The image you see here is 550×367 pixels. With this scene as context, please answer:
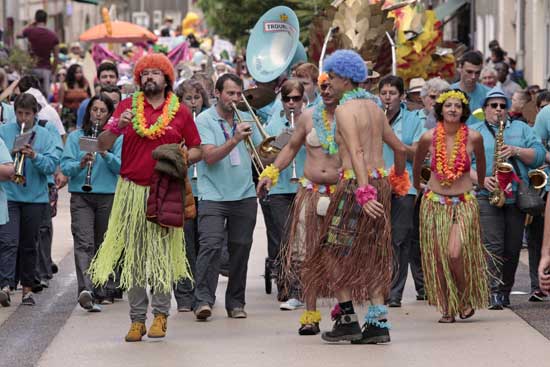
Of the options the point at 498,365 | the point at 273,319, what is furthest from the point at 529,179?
the point at 498,365

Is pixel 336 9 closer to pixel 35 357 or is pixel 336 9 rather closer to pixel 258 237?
pixel 258 237

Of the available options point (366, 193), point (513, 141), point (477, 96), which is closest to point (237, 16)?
point (477, 96)

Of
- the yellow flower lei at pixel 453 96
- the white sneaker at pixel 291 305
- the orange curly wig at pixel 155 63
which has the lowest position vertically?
the white sneaker at pixel 291 305

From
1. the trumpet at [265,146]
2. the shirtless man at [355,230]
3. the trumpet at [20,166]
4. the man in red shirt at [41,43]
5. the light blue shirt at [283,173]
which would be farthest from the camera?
the man in red shirt at [41,43]

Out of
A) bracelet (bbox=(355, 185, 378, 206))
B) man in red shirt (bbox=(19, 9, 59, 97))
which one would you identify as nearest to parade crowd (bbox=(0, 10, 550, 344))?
bracelet (bbox=(355, 185, 378, 206))

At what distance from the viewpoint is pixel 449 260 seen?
11586 millimetres

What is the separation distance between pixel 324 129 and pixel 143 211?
4.32 feet

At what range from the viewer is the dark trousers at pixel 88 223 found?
12.7m

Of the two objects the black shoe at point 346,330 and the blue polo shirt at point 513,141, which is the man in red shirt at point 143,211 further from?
the blue polo shirt at point 513,141

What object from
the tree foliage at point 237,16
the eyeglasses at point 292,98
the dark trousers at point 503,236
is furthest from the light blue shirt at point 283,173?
the tree foliage at point 237,16

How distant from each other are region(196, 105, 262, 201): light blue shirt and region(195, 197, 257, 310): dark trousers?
0.07 m

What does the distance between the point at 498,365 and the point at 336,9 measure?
8452mm

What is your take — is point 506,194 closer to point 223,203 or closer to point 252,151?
point 252,151

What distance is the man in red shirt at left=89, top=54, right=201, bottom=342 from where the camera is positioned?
10.7 m
